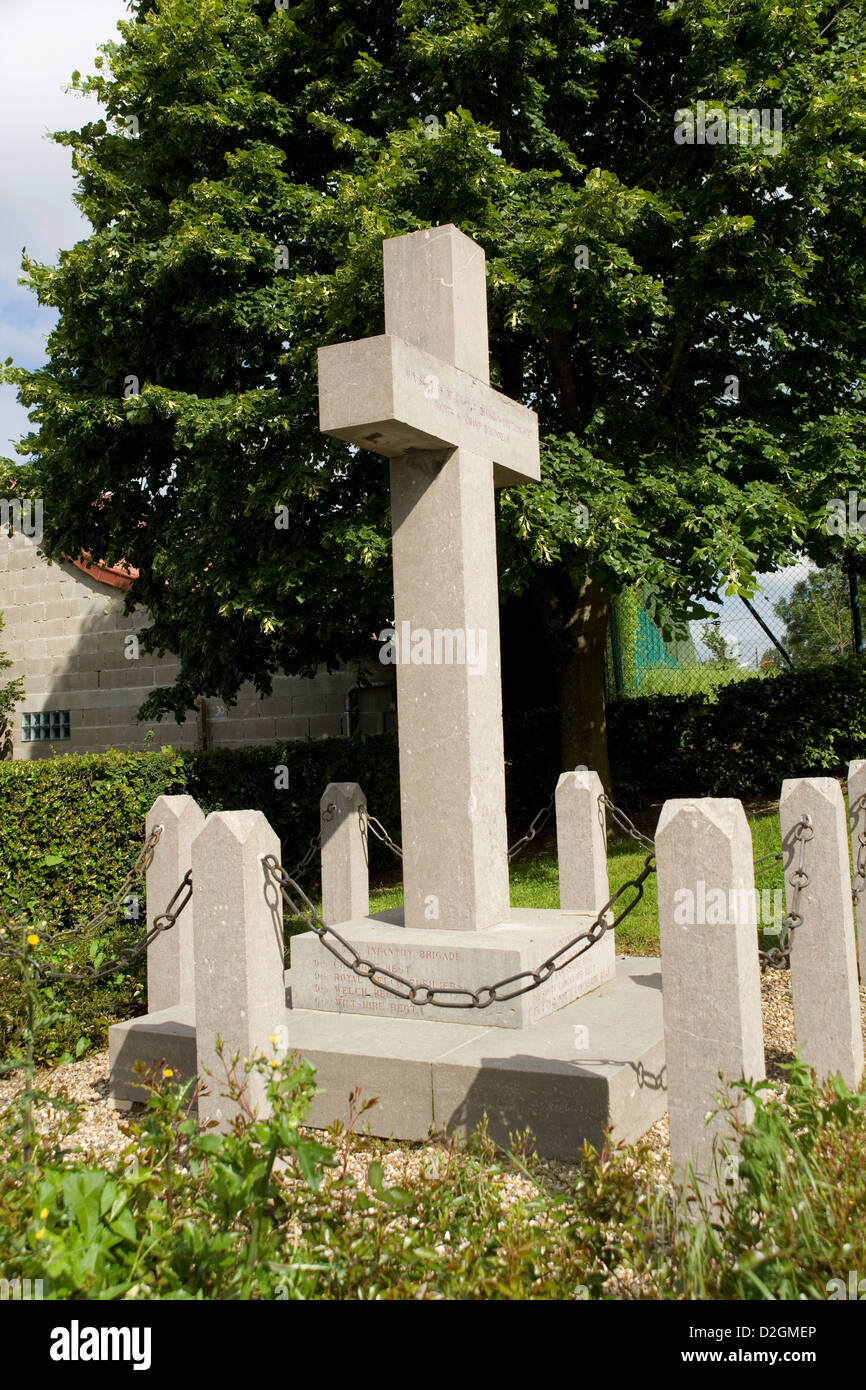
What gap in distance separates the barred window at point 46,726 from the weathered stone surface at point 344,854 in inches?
435

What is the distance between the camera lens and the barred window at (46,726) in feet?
53.0

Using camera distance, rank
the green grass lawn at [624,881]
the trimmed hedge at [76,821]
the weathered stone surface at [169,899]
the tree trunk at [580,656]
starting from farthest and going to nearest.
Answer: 1. the tree trunk at [580,656]
2. the trimmed hedge at [76,821]
3. the green grass lawn at [624,881]
4. the weathered stone surface at [169,899]

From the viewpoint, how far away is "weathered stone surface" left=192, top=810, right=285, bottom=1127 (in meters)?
3.88

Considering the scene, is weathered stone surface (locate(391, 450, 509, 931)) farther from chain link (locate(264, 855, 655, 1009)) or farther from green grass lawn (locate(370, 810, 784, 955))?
green grass lawn (locate(370, 810, 784, 955))

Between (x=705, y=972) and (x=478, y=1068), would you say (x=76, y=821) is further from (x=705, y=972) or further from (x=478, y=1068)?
(x=705, y=972)

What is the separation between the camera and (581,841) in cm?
609

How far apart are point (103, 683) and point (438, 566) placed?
11.5 m

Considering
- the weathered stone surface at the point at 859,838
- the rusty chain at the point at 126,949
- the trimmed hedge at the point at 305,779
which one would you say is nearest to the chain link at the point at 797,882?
the weathered stone surface at the point at 859,838
